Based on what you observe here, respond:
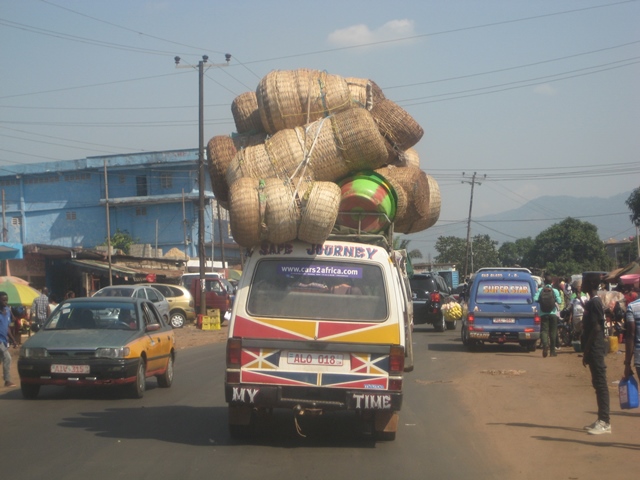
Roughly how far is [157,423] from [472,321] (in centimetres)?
1247

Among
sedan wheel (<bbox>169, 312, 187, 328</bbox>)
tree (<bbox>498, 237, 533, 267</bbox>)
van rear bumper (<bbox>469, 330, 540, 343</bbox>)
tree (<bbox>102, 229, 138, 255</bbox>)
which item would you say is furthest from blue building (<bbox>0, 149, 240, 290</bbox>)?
tree (<bbox>498, 237, 533, 267</bbox>)

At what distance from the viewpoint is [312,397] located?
8180 mm

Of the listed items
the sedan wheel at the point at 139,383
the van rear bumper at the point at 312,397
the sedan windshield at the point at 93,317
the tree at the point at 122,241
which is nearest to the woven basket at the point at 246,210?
the van rear bumper at the point at 312,397

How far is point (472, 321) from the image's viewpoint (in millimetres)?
20906

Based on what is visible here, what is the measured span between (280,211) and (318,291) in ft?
3.29

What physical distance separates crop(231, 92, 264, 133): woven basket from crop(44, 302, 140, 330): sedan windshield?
4.21 m

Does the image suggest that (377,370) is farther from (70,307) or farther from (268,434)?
(70,307)

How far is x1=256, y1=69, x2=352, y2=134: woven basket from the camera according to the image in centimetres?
939

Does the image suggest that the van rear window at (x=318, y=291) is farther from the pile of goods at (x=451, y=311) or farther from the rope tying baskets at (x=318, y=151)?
the pile of goods at (x=451, y=311)

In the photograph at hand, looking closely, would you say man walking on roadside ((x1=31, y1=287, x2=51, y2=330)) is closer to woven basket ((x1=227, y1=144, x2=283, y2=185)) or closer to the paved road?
the paved road

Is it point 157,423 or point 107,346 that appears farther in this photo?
point 107,346

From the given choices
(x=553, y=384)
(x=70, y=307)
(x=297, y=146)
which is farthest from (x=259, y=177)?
(x=553, y=384)

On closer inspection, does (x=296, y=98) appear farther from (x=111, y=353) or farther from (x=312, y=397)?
(x=111, y=353)

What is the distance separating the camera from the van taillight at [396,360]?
814 centimetres
